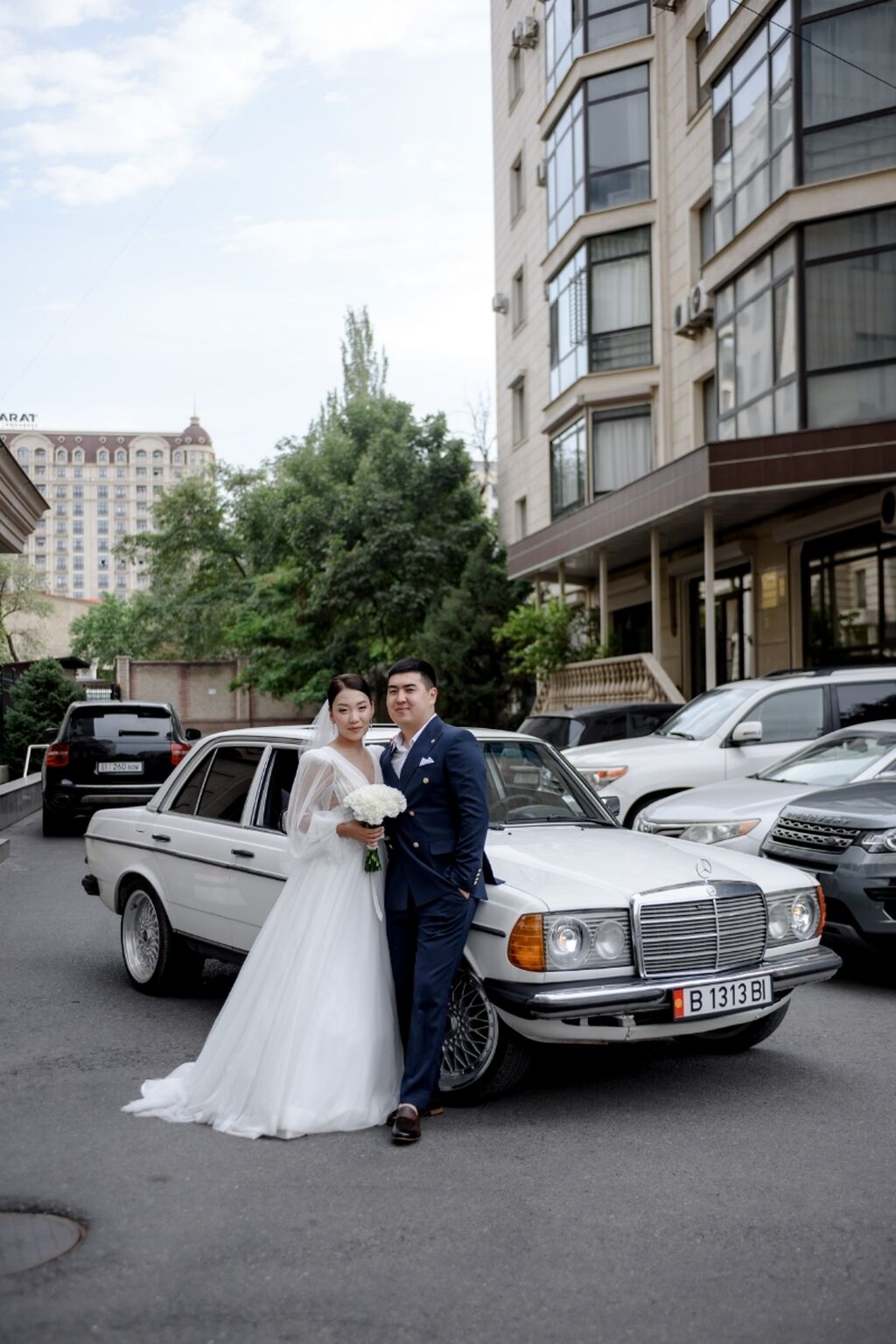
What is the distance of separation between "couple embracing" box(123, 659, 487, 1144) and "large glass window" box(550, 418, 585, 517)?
24.1 meters

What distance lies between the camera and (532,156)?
3531 centimetres

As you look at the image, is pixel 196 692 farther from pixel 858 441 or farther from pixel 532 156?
pixel 858 441

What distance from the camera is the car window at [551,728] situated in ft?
52.0

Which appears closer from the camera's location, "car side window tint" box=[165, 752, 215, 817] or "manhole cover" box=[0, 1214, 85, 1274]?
"manhole cover" box=[0, 1214, 85, 1274]

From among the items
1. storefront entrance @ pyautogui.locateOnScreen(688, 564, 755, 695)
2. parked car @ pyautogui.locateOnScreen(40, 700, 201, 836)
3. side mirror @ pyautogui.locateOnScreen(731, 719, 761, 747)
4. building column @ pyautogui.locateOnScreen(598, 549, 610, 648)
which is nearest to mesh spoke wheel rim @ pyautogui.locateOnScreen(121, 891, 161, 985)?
side mirror @ pyautogui.locateOnScreen(731, 719, 761, 747)

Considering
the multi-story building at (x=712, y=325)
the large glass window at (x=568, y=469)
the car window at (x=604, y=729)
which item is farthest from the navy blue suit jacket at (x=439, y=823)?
the large glass window at (x=568, y=469)

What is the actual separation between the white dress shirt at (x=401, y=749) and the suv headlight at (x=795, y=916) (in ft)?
5.61

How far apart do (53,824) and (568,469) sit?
52.8 ft

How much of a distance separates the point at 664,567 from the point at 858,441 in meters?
8.94

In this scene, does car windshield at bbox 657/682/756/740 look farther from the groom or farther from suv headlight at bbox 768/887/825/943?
the groom

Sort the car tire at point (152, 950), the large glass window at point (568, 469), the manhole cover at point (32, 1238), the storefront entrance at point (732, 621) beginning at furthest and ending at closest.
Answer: the large glass window at point (568, 469) < the storefront entrance at point (732, 621) < the car tire at point (152, 950) < the manhole cover at point (32, 1238)

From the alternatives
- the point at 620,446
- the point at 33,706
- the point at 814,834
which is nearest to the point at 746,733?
the point at 814,834

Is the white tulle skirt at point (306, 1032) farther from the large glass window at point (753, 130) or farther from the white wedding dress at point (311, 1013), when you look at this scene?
the large glass window at point (753, 130)

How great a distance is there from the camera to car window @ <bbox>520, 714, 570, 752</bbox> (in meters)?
15.8
